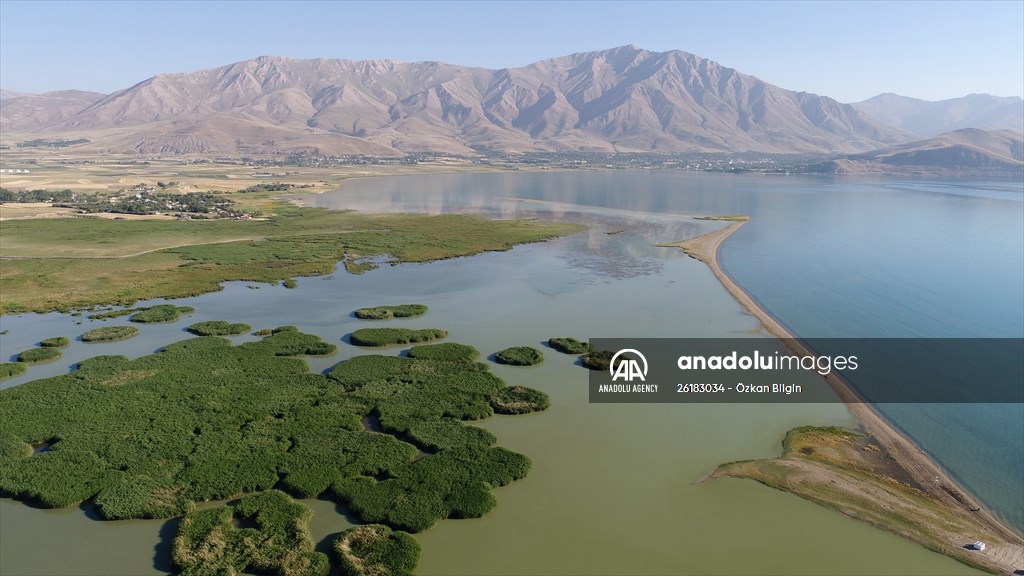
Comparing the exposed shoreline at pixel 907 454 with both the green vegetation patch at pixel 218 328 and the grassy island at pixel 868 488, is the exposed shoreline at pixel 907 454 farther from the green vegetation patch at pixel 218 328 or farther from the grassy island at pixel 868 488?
the green vegetation patch at pixel 218 328

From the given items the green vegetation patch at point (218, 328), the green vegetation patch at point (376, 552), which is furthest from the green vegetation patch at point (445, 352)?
the green vegetation patch at point (376, 552)

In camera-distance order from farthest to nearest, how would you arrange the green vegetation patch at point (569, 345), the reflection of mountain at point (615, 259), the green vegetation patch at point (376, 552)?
the reflection of mountain at point (615, 259)
the green vegetation patch at point (569, 345)
the green vegetation patch at point (376, 552)

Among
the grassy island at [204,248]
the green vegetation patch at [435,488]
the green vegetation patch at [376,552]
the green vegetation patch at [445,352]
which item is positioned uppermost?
the grassy island at [204,248]

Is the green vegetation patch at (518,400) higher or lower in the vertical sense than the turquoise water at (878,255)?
lower

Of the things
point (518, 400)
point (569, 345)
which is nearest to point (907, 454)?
point (518, 400)

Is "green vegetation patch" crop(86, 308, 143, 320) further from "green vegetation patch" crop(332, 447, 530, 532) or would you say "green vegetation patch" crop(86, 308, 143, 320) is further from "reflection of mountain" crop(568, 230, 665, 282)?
"reflection of mountain" crop(568, 230, 665, 282)

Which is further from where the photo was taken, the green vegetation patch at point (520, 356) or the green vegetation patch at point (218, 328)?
the green vegetation patch at point (218, 328)
